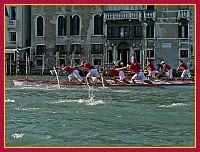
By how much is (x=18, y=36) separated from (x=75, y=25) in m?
3.11

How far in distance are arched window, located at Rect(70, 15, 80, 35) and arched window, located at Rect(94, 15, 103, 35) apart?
0.88 m

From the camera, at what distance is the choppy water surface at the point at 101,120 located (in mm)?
4852

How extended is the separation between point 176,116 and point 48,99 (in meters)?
3.18

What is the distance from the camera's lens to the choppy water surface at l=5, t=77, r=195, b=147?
4.85 m

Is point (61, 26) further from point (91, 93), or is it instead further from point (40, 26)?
point (91, 93)

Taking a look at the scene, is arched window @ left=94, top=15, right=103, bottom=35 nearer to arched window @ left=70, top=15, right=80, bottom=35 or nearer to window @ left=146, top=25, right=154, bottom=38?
arched window @ left=70, top=15, right=80, bottom=35

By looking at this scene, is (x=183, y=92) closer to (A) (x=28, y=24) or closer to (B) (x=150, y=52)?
(B) (x=150, y=52)

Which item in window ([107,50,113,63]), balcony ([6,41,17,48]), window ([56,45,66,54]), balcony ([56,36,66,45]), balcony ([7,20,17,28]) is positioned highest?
balcony ([7,20,17,28])

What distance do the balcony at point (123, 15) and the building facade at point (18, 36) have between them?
170 inches

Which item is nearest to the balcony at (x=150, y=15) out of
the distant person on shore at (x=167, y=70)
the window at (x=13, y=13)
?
the window at (x=13, y=13)

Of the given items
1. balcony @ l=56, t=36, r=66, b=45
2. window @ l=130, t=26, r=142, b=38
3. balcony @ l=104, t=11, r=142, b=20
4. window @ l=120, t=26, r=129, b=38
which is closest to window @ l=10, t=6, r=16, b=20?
balcony @ l=56, t=36, r=66, b=45

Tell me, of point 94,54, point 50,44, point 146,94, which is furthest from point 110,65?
point 146,94

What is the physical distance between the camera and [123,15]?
22.8 m

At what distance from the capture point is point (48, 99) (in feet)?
29.1
